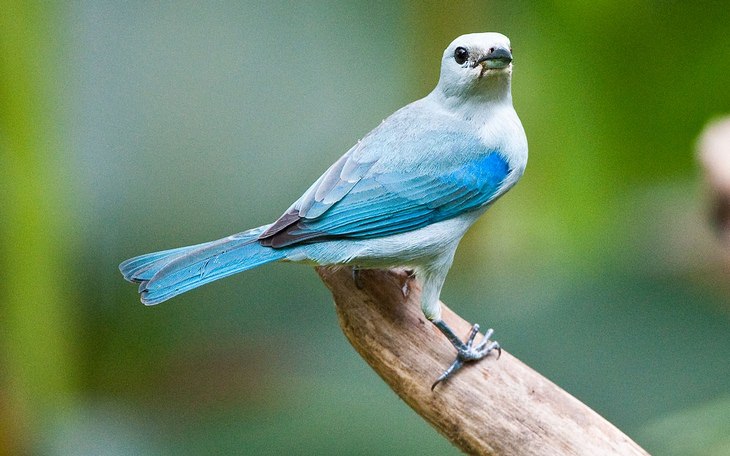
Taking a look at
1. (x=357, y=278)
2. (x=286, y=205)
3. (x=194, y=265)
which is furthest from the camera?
(x=286, y=205)

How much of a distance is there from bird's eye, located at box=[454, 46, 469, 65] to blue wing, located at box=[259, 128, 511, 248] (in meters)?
0.23

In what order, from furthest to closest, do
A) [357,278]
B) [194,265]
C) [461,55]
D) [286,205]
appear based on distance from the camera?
[286,205]
[357,278]
[461,55]
[194,265]

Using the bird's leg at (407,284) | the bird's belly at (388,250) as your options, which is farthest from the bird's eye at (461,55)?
the bird's leg at (407,284)

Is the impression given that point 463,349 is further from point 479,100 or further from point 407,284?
point 479,100

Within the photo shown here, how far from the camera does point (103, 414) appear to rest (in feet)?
11.8

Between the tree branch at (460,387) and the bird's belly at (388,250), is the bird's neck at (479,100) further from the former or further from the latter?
the tree branch at (460,387)

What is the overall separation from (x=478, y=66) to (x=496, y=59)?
0.27 feet

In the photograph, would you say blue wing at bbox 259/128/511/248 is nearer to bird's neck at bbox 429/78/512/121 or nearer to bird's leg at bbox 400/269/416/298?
bird's neck at bbox 429/78/512/121

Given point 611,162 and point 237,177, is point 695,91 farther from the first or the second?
point 237,177

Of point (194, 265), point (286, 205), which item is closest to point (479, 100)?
point (194, 265)

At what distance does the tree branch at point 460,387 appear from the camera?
266 cm

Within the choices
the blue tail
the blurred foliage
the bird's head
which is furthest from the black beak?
the blurred foliage

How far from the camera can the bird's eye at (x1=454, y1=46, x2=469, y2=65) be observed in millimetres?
2837

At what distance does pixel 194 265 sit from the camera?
8.98ft
